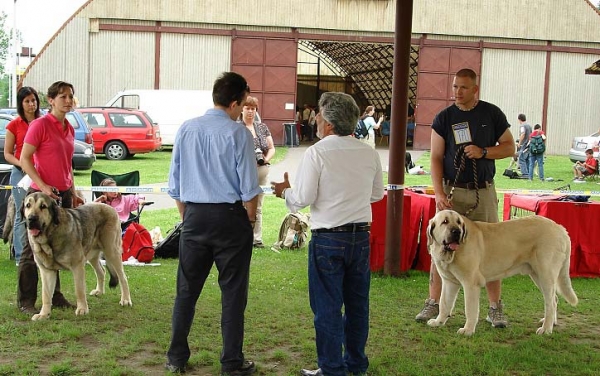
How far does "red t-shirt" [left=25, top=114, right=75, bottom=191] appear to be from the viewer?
5.61m

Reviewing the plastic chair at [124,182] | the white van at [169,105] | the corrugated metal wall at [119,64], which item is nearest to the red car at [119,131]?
the white van at [169,105]

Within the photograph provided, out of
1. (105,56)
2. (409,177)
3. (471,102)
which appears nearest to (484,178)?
(471,102)

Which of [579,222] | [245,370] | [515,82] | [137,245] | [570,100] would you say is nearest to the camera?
[245,370]

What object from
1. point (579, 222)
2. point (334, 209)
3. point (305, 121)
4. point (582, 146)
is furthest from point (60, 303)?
point (305, 121)

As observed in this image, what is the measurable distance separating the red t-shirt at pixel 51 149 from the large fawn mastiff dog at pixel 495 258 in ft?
9.57

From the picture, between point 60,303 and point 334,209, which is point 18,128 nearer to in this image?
point 60,303

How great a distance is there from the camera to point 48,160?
569 centimetres

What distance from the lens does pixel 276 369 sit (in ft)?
15.2

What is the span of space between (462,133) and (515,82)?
2778 centimetres

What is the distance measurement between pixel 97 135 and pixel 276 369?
65.9 ft

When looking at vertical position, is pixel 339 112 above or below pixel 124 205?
above

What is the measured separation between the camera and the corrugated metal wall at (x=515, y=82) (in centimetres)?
3158

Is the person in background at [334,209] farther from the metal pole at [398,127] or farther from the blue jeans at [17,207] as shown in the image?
the blue jeans at [17,207]

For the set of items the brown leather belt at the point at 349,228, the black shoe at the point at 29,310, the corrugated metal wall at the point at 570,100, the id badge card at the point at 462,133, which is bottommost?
the black shoe at the point at 29,310
